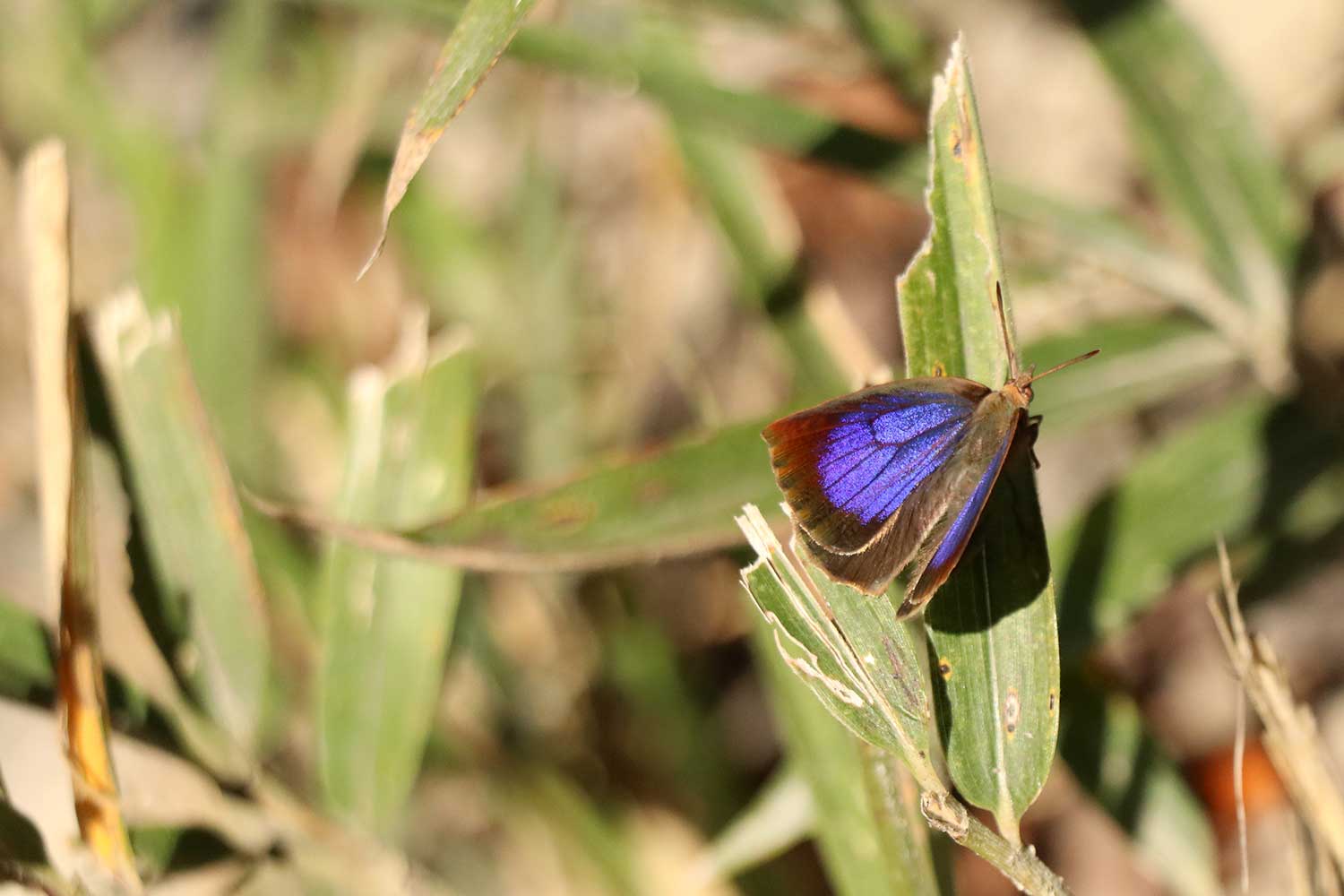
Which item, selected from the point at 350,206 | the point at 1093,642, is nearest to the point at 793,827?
the point at 1093,642

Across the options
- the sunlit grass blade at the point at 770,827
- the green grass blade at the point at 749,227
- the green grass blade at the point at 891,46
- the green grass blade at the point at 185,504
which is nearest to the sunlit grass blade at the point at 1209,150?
the green grass blade at the point at 891,46

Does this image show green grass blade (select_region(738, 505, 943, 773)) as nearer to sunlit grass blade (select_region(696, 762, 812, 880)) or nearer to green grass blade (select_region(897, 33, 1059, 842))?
green grass blade (select_region(897, 33, 1059, 842))

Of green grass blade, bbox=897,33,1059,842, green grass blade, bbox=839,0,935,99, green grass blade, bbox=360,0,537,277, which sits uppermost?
green grass blade, bbox=839,0,935,99

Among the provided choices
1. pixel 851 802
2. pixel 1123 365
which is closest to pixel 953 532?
pixel 851 802

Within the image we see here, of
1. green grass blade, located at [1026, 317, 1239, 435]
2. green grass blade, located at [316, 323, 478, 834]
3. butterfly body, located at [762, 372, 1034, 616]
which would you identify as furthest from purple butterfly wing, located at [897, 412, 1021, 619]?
green grass blade, located at [316, 323, 478, 834]

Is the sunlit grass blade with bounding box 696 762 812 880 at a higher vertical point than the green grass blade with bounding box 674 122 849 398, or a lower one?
lower

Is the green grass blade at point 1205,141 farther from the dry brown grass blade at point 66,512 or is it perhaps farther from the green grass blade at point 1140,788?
the dry brown grass blade at point 66,512

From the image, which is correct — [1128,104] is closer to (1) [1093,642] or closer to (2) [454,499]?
(1) [1093,642]

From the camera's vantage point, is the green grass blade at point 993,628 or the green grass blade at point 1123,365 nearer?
the green grass blade at point 993,628
